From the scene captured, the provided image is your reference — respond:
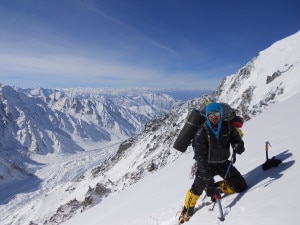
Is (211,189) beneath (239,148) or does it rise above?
beneath

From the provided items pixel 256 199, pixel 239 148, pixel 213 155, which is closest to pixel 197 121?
pixel 213 155

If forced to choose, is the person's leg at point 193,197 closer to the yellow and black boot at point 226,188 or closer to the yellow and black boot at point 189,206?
the yellow and black boot at point 189,206

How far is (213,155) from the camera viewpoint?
6902 mm

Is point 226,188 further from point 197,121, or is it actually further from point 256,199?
point 197,121

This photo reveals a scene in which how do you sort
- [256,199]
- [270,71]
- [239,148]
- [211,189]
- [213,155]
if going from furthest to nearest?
[270,71], [211,189], [213,155], [239,148], [256,199]

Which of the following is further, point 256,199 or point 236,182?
point 236,182

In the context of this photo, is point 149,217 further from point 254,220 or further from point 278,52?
point 278,52

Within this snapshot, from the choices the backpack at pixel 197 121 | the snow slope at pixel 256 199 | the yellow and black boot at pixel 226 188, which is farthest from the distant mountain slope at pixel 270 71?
the backpack at pixel 197 121

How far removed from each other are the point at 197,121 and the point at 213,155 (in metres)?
0.88

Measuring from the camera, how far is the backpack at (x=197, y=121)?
22.6ft

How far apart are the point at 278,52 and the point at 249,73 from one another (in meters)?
11.8

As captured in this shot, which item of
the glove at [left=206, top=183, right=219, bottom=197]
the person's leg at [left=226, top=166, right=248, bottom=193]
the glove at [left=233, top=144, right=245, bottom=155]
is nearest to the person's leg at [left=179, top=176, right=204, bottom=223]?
the glove at [left=206, top=183, right=219, bottom=197]

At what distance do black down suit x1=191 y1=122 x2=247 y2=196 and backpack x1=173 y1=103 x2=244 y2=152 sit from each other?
0.16 m

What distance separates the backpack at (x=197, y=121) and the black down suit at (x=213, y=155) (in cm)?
16
